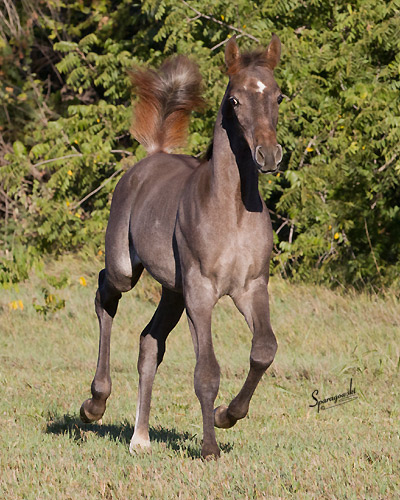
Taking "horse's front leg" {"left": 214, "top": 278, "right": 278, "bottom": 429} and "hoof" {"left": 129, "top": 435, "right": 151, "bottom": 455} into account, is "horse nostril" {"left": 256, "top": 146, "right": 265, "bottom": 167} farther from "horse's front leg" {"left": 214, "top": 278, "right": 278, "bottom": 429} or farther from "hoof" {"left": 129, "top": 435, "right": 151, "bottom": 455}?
"hoof" {"left": 129, "top": 435, "right": 151, "bottom": 455}

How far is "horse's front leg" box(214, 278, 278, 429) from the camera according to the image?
17.2 feet

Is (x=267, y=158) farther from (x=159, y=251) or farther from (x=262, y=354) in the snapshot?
(x=159, y=251)

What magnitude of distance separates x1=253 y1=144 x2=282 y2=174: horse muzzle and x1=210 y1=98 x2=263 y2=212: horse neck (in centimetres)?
54

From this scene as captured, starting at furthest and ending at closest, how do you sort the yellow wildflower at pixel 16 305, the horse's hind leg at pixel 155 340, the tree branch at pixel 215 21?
the tree branch at pixel 215 21 → the yellow wildflower at pixel 16 305 → the horse's hind leg at pixel 155 340

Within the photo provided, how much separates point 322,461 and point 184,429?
169 centimetres

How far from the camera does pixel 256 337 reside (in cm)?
527

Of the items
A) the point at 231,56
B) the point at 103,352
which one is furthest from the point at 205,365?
the point at 231,56

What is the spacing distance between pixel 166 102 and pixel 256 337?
2.56 meters

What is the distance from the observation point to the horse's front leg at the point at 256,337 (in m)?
5.25

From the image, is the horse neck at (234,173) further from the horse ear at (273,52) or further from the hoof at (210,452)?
the hoof at (210,452)

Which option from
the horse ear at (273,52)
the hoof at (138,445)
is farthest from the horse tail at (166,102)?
the hoof at (138,445)

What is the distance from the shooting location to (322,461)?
5227mm

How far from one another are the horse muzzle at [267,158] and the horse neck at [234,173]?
0.54 meters

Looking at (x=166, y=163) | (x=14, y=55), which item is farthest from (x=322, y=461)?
(x=14, y=55)
